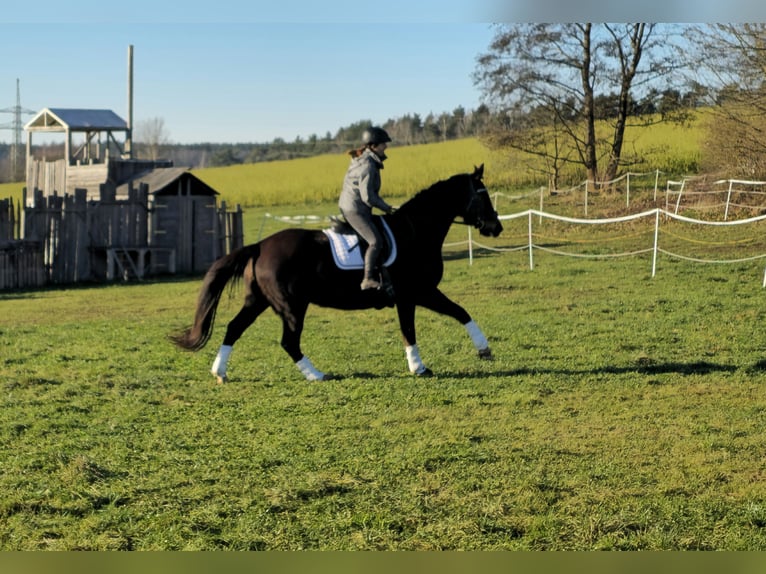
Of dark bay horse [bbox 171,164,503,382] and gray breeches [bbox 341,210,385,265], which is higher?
gray breeches [bbox 341,210,385,265]

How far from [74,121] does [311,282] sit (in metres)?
24.0

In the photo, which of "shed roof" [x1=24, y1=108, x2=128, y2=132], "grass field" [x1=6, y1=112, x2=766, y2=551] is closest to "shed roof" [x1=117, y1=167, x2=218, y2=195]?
"shed roof" [x1=24, y1=108, x2=128, y2=132]

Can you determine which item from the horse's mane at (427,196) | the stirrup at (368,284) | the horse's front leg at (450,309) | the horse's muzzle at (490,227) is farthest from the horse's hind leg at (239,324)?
the horse's muzzle at (490,227)

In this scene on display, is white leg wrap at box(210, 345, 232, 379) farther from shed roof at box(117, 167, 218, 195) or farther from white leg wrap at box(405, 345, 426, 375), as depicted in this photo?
shed roof at box(117, 167, 218, 195)

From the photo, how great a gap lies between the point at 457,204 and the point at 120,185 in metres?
20.7

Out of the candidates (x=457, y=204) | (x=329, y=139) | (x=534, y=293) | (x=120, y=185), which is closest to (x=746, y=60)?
(x=534, y=293)

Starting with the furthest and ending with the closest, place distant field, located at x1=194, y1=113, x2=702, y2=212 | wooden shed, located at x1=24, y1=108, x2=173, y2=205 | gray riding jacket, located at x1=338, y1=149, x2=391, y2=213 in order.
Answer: distant field, located at x1=194, y1=113, x2=702, y2=212 → wooden shed, located at x1=24, y1=108, x2=173, y2=205 → gray riding jacket, located at x1=338, y1=149, x2=391, y2=213

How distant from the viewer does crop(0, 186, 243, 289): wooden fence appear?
21547 mm

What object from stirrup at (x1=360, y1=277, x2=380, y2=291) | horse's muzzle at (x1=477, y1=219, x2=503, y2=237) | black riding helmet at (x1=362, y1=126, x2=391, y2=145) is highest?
black riding helmet at (x1=362, y1=126, x2=391, y2=145)

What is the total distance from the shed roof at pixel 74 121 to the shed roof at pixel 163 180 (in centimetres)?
295

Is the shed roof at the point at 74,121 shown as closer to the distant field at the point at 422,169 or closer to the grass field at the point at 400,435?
the distant field at the point at 422,169

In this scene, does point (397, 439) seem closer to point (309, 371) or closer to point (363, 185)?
point (309, 371)

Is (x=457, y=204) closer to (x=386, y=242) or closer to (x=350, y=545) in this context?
(x=386, y=242)

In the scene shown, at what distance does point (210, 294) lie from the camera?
874 cm
